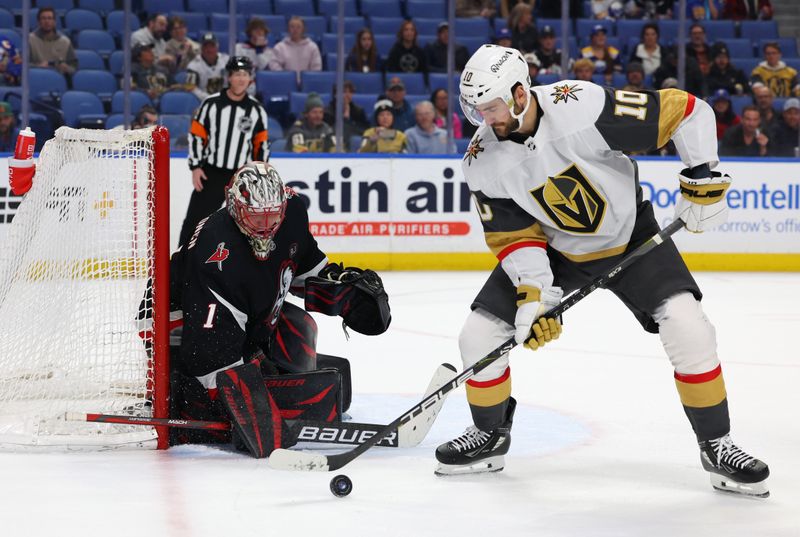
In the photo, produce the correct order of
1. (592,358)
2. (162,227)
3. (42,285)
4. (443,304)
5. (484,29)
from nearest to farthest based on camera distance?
(162,227), (42,285), (592,358), (443,304), (484,29)

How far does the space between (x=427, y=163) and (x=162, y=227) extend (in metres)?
4.54

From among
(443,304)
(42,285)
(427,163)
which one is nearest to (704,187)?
(42,285)

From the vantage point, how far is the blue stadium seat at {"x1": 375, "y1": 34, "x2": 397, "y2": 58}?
793 centimetres

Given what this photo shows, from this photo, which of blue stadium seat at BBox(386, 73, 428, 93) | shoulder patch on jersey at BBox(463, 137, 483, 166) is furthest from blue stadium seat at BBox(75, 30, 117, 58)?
shoulder patch on jersey at BBox(463, 137, 483, 166)

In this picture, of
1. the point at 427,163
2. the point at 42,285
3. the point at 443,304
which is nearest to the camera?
the point at 42,285

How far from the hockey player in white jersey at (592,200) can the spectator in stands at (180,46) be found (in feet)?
16.1

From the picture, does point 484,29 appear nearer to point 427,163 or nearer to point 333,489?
point 427,163

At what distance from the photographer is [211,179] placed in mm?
6004

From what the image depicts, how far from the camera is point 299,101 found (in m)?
→ 7.56

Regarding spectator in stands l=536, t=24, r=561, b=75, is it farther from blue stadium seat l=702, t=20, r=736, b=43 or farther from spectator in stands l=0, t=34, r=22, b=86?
spectator in stands l=0, t=34, r=22, b=86

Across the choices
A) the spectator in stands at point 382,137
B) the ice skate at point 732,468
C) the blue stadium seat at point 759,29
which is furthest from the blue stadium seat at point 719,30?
the ice skate at point 732,468

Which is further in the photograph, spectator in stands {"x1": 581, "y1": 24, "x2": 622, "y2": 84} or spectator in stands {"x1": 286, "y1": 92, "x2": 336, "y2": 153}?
spectator in stands {"x1": 581, "y1": 24, "x2": 622, "y2": 84}

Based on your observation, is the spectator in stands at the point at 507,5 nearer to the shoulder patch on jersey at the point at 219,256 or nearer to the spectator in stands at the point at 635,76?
the spectator in stands at the point at 635,76

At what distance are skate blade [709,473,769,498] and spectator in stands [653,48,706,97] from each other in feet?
17.9
